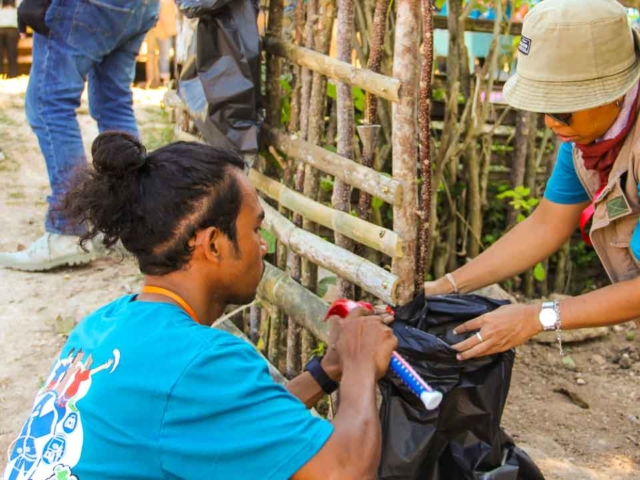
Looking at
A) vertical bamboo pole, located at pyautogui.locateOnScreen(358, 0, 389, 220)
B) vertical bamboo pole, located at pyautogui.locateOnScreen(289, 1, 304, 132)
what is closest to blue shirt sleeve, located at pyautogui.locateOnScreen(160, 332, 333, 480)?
vertical bamboo pole, located at pyautogui.locateOnScreen(358, 0, 389, 220)

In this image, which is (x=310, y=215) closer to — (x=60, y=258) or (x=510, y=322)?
(x=510, y=322)

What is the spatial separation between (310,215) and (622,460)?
1.66 meters

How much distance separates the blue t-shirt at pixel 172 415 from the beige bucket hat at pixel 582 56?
1.08 meters

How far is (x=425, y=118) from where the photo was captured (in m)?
2.87

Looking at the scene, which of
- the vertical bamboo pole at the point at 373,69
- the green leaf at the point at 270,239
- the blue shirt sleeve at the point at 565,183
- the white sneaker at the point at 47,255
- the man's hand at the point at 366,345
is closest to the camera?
the man's hand at the point at 366,345

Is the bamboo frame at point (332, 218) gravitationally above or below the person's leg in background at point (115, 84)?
below

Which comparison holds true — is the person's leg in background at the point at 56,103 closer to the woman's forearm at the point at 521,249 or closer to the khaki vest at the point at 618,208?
the woman's forearm at the point at 521,249

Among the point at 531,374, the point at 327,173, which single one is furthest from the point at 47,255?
the point at 531,374

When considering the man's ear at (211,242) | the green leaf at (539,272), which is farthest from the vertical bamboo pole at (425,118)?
the green leaf at (539,272)

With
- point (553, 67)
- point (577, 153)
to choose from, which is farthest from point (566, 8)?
point (577, 153)

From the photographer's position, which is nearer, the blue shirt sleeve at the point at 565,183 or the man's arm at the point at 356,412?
the man's arm at the point at 356,412

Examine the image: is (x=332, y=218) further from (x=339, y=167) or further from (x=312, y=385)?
(x=312, y=385)

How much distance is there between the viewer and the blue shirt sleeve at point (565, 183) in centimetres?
270

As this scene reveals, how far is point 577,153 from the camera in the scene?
2.59m
